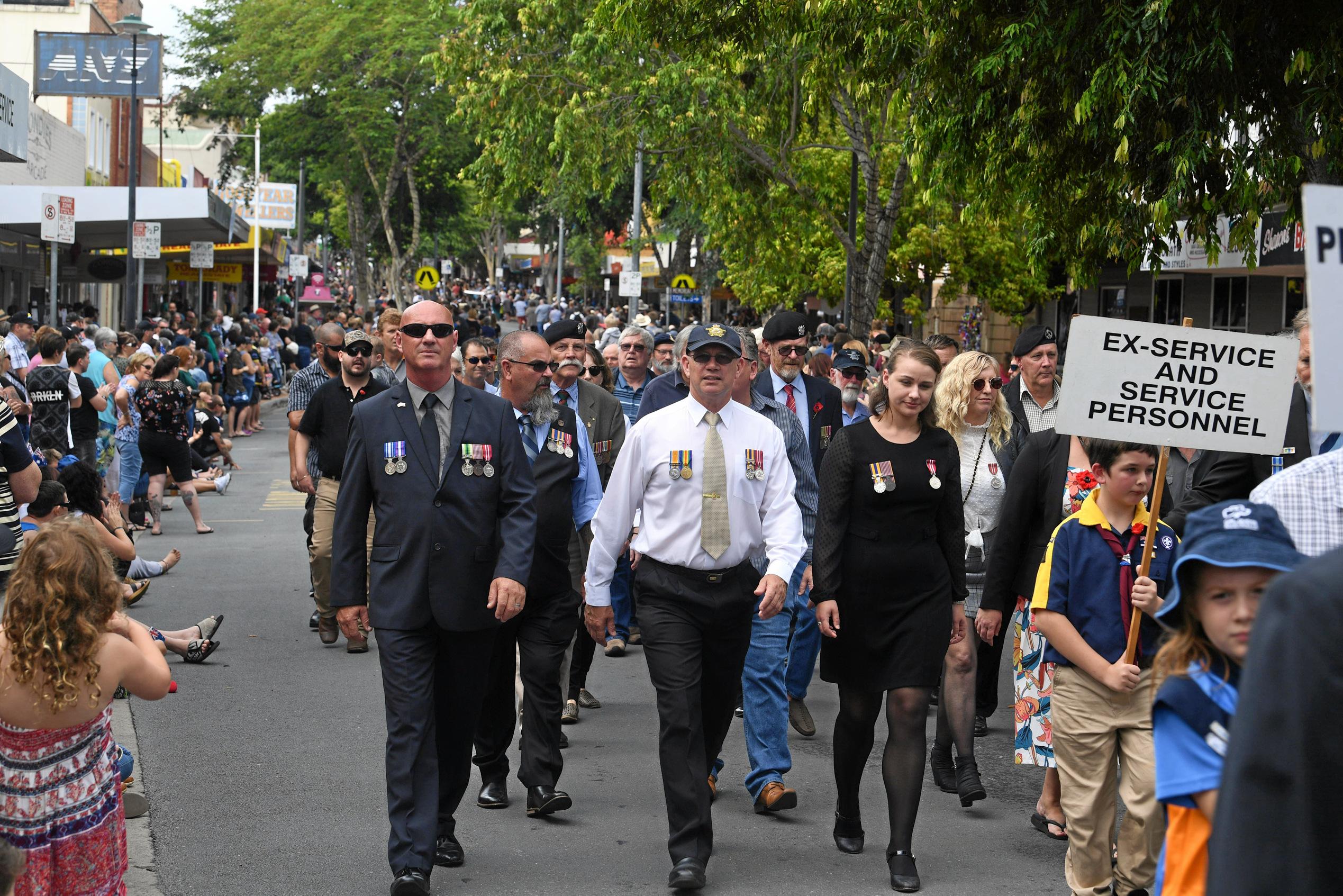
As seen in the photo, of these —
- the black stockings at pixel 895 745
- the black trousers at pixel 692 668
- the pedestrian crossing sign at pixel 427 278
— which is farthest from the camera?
the pedestrian crossing sign at pixel 427 278

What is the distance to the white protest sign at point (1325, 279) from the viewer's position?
2.40 meters

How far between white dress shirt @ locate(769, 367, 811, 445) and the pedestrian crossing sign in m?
33.5

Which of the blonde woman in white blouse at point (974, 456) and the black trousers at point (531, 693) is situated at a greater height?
the blonde woman in white blouse at point (974, 456)

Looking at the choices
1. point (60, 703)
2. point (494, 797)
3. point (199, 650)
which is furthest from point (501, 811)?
point (199, 650)

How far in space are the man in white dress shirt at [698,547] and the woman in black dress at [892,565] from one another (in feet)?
0.75

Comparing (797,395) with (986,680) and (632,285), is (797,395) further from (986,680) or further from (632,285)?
(632,285)

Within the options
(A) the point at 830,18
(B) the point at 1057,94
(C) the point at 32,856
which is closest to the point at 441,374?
(C) the point at 32,856

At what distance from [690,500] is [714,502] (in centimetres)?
10

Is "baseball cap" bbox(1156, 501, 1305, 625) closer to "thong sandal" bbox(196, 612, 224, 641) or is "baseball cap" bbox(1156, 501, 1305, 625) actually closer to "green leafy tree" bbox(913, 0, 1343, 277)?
"green leafy tree" bbox(913, 0, 1343, 277)

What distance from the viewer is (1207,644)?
9.20 ft

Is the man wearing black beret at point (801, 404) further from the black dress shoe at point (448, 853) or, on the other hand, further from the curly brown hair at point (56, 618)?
the curly brown hair at point (56, 618)

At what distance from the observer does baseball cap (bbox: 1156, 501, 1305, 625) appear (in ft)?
8.75

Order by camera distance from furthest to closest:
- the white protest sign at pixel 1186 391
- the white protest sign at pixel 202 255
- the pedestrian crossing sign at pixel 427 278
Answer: the pedestrian crossing sign at pixel 427 278, the white protest sign at pixel 202 255, the white protest sign at pixel 1186 391

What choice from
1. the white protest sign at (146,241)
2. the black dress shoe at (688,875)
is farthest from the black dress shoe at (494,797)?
the white protest sign at (146,241)
